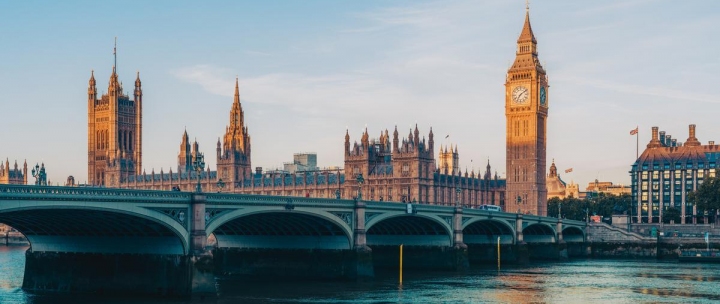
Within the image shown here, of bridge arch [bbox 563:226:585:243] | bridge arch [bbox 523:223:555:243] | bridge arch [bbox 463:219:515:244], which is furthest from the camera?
bridge arch [bbox 563:226:585:243]

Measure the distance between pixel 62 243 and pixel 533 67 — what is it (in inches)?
4972

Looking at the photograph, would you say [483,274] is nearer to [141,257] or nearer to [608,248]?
[141,257]

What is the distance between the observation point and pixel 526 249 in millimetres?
111312

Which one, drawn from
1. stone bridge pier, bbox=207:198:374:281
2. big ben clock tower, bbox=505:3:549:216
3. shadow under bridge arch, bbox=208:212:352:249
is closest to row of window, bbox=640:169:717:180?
big ben clock tower, bbox=505:3:549:216

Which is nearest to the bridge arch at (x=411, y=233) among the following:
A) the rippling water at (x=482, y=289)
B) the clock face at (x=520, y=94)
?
the rippling water at (x=482, y=289)

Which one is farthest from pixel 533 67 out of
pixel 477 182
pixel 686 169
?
pixel 686 169

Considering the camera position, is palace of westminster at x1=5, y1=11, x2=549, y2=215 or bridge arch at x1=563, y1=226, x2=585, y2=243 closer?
bridge arch at x1=563, y1=226, x2=585, y2=243

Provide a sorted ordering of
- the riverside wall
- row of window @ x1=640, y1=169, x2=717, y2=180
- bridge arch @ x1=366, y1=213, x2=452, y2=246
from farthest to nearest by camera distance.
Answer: row of window @ x1=640, y1=169, x2=717, y2=180
the riverside wall
bridge arch @ x1=366, y1=213, x2=452, y2=246

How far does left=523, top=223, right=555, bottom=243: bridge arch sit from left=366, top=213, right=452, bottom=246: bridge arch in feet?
99.2

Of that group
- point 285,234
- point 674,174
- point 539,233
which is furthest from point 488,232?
point 674,174

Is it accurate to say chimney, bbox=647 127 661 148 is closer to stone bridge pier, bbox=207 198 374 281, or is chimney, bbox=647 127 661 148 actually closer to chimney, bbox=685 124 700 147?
chimney, bbox=685 124 700 147

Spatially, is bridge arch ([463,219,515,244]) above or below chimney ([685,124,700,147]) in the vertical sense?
below

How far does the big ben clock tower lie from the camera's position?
17988 centimetres

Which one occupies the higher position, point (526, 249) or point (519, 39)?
point (519, 39)
